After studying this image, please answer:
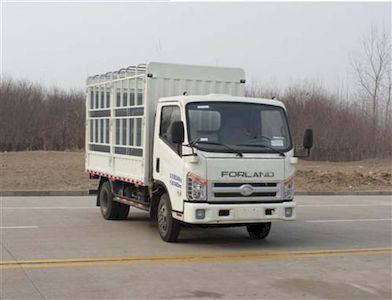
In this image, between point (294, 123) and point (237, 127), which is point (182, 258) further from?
point (294, 123)

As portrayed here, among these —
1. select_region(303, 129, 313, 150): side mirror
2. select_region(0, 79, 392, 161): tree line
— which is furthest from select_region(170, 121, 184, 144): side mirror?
select_region(0, 79, 392, 161): tree line

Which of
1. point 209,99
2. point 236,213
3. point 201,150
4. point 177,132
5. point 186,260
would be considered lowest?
point 186,260

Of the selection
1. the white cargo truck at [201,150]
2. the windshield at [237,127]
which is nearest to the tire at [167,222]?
the white cargo truck at [201,150]

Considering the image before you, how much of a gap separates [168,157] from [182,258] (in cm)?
185

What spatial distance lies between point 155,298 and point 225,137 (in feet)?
12.2

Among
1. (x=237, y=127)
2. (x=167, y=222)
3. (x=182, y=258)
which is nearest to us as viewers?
(x=182, y=258)

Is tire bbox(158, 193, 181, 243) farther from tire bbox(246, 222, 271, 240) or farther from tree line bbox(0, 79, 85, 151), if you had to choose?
tree line bbox(0, 79, 85, 151)

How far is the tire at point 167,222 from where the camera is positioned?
978 centimetres

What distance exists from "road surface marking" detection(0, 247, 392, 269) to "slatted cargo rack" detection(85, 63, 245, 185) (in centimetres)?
221

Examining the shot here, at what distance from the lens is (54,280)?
7152mm

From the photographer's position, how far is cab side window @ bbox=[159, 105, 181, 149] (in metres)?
9.77

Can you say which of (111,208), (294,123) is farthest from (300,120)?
(111,208)

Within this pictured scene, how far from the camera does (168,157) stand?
383 inches

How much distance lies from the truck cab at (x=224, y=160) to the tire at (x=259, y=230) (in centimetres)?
96
